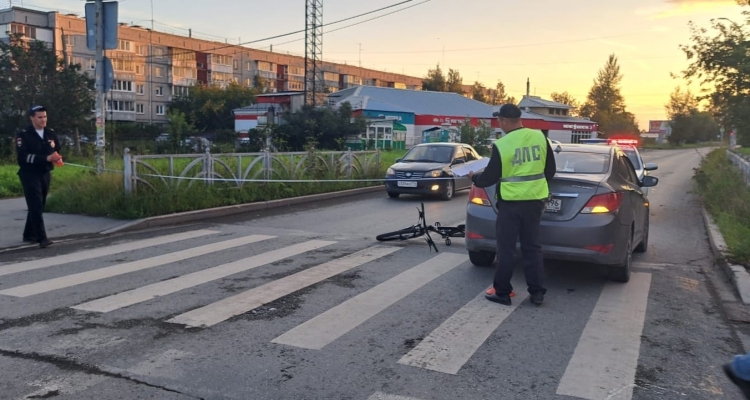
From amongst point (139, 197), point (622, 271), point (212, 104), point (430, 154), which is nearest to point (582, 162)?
point (622, 271)

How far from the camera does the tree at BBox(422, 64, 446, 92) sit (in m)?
104

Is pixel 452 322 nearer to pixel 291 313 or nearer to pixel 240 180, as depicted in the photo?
pixel 291 313

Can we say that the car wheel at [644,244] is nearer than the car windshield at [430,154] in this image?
Yes

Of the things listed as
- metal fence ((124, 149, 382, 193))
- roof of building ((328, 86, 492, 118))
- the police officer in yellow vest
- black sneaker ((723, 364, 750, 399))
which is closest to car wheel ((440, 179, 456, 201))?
metal fence ((124, 149, 382, 193))

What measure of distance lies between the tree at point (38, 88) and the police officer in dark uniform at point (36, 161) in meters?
19.4

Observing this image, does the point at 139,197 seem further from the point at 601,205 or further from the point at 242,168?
the point at 601,205

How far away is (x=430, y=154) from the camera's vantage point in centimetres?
1730

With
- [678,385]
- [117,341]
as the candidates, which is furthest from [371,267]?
[678,385]

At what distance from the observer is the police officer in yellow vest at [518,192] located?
5969mm

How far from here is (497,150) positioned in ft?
19.8

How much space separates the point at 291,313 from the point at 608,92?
114 metres

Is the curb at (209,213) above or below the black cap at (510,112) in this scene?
below

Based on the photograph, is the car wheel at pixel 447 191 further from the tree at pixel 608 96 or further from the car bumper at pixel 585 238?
the tree at pixel 608 96

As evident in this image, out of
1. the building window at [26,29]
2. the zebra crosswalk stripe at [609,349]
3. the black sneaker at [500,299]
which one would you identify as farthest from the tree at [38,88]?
the building window at [26,29]
